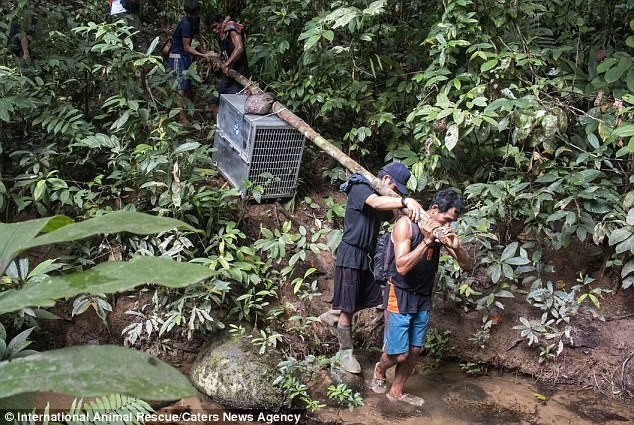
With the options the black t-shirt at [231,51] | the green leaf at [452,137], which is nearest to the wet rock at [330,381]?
the green leaf at [452,137]

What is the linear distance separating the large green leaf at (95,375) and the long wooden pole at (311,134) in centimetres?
312

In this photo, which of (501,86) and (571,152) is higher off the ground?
(501,86)

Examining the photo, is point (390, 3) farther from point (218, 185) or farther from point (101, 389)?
point (101, 389)

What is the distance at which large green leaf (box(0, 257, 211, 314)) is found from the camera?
2.72ft

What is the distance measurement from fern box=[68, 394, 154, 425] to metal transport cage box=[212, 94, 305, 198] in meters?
3.02

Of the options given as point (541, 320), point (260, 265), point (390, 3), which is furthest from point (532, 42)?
point (260, 265)

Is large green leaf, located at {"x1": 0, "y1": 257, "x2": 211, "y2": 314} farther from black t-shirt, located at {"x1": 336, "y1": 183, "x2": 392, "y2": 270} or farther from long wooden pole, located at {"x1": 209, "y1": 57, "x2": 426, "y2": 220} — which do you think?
black t-shirt, located at {"x1": 336, "y1": 183, "x2": 392, "y2": 270}

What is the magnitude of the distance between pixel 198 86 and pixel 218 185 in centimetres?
161

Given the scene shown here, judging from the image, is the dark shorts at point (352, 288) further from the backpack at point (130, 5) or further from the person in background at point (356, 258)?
the backpack at point (130, 5)

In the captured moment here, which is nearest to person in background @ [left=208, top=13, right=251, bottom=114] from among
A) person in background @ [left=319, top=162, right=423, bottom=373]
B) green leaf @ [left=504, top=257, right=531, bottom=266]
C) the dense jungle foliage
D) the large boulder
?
the dense jungle foliage

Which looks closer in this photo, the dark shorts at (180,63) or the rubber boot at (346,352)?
the rubber boot at (346,352)

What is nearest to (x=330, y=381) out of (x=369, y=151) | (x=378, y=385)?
(x=378, y=385)

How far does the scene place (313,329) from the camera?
484 centimetres

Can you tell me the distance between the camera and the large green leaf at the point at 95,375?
78cm
